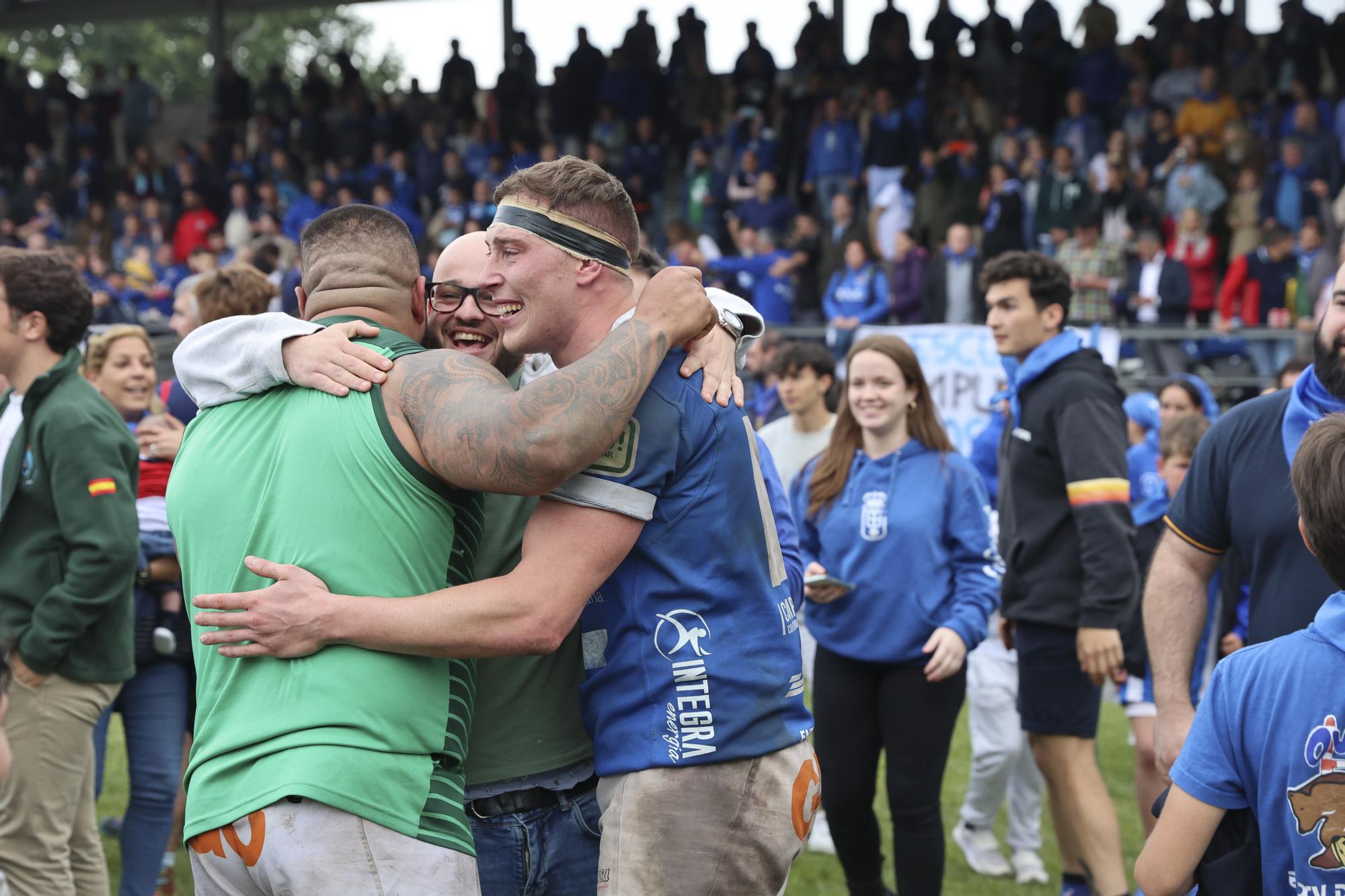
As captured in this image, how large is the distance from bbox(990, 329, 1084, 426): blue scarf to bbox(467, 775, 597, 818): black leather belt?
2.99 metres

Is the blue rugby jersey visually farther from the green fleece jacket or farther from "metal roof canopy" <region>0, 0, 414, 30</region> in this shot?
"metal roof canopy" <region>0, 0, 414, 30</region>

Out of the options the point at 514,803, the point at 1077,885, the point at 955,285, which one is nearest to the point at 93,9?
the point at 955,285

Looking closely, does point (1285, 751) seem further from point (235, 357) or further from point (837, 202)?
point (837, 202)

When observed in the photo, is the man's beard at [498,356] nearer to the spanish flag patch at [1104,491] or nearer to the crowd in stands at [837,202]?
the crowd in stands at [837,202]

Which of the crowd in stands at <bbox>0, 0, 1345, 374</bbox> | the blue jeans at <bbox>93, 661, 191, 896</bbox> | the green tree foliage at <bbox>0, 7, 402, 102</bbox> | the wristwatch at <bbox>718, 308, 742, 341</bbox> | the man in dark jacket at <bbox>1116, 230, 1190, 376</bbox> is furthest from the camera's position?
the green tree foliage at <bbox>0, 7, 402, 102</bbox>

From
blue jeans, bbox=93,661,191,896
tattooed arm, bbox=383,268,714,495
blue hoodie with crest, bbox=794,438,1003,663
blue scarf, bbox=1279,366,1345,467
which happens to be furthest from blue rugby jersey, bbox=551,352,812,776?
blue jeans, bbox=93,661,191,896

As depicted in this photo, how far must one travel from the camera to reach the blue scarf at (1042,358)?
5133 mm

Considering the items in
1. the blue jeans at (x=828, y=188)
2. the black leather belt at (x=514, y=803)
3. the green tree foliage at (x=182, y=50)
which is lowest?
the black leather belt at (x=514, y=803)

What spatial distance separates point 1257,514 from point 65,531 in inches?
132

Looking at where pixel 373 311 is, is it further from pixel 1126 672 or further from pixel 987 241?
pixel 987 241

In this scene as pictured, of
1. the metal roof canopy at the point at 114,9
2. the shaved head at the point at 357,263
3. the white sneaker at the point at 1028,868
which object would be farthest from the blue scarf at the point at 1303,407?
the metal roof canopy at the point at 114,9

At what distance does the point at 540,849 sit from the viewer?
9.22 feet

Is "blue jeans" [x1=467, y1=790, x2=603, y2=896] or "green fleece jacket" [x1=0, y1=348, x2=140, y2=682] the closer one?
"blue jeans" [x1=467, y1=790, x2=603, y2=896]

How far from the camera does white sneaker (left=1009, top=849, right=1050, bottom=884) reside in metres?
5.89
